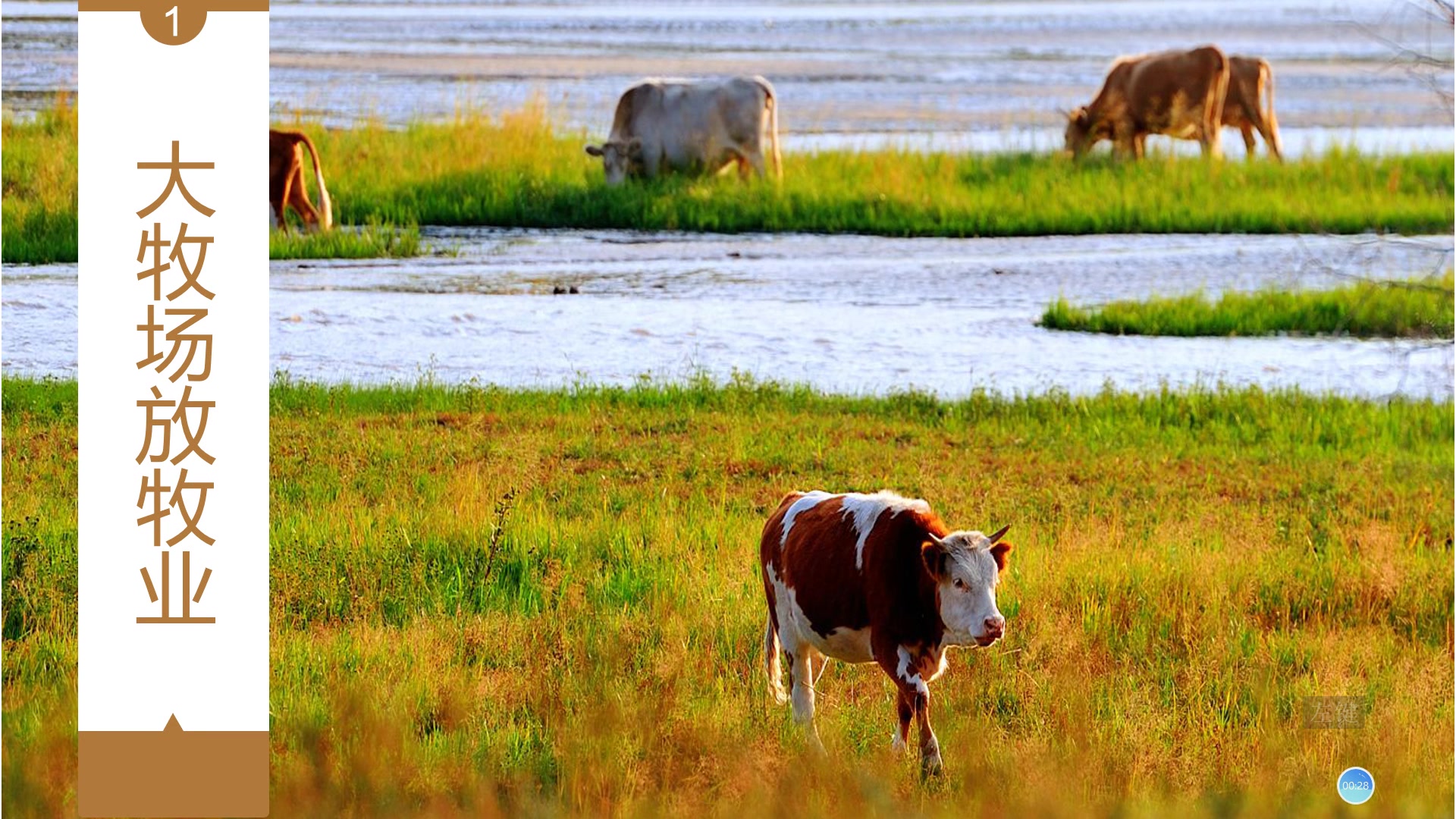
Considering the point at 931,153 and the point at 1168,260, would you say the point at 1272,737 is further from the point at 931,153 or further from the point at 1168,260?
the point at 931,153

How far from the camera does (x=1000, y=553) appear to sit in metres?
5.58

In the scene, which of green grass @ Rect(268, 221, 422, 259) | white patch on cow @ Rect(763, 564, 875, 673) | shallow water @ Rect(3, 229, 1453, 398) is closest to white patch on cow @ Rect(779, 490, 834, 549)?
white patch on cow @ Rect(763, 564, 875, 673)

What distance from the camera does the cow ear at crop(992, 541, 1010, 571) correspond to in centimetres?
554

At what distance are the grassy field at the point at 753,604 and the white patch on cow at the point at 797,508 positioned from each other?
62 cm

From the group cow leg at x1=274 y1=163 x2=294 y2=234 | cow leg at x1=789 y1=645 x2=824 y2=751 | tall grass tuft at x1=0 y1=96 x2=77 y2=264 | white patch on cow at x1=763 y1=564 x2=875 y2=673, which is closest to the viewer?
white patch on cow at x1=763 y1=564 x2=875 y2=673

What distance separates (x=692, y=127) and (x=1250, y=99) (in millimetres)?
9670

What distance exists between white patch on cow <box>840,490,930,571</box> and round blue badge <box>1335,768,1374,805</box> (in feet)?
5.07

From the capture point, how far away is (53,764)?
576cm

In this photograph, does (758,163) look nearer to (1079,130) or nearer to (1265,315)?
(1079,130)

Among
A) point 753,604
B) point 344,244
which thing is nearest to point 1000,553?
point 753,604

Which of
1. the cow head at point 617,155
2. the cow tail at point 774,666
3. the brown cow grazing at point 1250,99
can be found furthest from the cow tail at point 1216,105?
the cow tail at point 774,666

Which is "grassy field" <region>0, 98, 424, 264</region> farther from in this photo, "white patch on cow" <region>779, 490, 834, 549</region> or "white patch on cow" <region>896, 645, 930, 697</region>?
"white patch on cow" <region>896, 645, 930, 697</region>

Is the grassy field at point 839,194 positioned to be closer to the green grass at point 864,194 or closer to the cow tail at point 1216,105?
the green grass at point 864,194

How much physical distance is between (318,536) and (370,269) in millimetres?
10105
